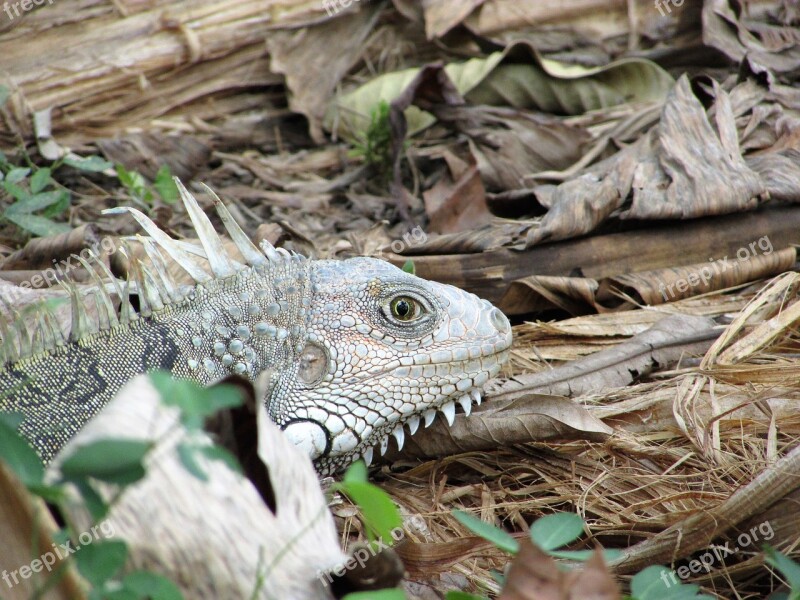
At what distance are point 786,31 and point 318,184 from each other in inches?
173

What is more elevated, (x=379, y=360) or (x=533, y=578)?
(x=533, y=578)

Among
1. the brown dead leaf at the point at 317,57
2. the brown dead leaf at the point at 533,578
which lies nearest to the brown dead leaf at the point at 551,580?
the brown dead leaf at the point at 533,578

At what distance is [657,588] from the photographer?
2193mm

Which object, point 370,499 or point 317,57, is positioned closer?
point 370,499

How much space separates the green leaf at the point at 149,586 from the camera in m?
1.67

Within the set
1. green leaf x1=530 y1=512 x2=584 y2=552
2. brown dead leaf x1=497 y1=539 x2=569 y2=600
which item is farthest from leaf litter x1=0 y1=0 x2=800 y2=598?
green leaf x1=530 y1=512 x2=584 y2=552

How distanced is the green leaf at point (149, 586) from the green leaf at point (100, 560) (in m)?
0.04

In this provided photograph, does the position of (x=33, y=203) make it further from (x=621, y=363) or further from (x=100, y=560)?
(x=100, y=560)

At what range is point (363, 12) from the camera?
7.68 metres

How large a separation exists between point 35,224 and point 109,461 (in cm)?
416

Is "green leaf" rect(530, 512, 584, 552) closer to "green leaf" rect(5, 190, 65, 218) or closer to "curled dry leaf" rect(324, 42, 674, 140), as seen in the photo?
"green leaf" rect(5, 190, 65, 218)

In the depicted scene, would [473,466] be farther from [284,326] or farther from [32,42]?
[32,42]

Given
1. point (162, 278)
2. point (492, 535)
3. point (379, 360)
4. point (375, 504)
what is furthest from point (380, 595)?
point (162, 278)

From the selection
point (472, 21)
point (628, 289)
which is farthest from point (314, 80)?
point (628, 289)
